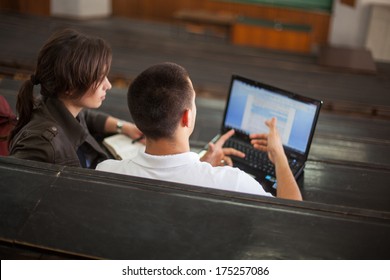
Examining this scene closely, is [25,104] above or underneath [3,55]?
above

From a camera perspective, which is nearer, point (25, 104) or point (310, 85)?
point (25, 104)

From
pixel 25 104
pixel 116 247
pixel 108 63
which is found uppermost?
pixel 108 63

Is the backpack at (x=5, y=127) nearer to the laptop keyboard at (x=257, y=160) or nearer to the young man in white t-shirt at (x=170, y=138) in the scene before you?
the young man in white t-shirt at (x=170, y=138)

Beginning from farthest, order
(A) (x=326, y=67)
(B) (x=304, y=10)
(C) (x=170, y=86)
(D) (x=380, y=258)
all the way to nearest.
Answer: (B) (x=304, y=10) → (A) (x=326, y=67) → (C) (x=170, y=86) → (D) (x=380, y=258)

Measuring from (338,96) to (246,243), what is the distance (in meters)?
3.50

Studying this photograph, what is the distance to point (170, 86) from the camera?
1.30 meters

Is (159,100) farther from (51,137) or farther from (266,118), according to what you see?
(266,118)

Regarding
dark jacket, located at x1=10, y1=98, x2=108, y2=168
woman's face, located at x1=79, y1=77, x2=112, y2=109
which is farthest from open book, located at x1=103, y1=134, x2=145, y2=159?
woman's face, located at x1=79, y1=77, x2=112, y2=109

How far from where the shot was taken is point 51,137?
4.81ft

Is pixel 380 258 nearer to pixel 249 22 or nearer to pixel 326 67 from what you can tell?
pixel 326 67

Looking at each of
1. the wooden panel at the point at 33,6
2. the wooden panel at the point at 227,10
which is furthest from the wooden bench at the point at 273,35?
the wooden panel at the point at 33,6

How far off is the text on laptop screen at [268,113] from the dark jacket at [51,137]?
696 mm

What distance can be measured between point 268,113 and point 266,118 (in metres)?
0.03

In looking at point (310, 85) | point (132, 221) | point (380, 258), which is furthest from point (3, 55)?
point (380, 258)
